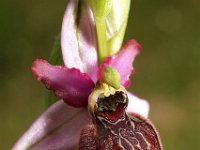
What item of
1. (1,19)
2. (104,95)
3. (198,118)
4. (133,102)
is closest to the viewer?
(104,95)

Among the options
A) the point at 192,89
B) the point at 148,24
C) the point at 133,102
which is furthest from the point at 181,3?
the point at 133,102

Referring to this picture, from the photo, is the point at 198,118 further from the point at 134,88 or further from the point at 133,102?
the point at 133,102

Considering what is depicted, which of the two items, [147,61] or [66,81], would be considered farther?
[147,61]

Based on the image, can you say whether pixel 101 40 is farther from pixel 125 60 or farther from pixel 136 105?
pixel 136 105

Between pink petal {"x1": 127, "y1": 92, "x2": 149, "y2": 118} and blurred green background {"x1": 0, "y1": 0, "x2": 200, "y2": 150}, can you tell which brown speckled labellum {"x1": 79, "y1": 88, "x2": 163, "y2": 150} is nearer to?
pink petal {"x1": 127, "y1": 92, "x2": 149, "y2": 118}

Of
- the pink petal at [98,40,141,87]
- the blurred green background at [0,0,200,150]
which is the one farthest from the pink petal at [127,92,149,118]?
the blurred green background at [0,0,200,150]

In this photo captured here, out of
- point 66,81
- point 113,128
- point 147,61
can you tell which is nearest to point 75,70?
point 66,81
